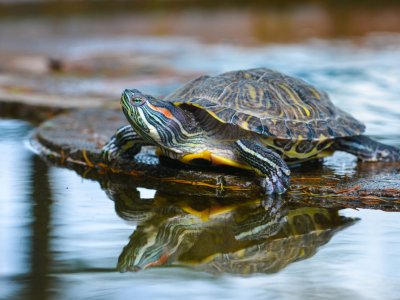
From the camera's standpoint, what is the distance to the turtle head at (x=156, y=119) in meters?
4.43

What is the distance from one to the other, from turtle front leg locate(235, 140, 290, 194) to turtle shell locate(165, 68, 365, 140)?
0.10m

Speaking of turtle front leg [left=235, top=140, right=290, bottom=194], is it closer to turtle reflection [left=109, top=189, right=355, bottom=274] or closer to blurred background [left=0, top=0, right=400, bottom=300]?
turtle reflection [left=109, top=189, right=355, bottom=274]

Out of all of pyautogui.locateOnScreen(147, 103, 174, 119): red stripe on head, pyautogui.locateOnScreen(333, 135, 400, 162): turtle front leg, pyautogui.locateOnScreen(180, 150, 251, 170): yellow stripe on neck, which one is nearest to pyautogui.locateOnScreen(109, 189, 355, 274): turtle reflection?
pyautogui.locateOnScreen(180, 150, 251, 170): yellow stripe on neck

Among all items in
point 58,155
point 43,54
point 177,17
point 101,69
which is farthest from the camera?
point 177,17

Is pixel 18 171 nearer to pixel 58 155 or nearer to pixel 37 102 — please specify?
pixel 58 155

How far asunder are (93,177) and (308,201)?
1.42 m

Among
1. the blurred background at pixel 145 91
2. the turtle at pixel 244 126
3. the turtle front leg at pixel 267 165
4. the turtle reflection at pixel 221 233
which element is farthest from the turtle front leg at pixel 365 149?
the turtle reflection at pixel 221 233

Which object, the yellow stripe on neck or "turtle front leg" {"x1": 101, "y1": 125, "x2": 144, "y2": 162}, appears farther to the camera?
"turtle front leg" {"x1": 101, "y1": 125, "x2": 144, "y2": 162}

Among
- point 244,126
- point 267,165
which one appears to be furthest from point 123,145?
point 267,165

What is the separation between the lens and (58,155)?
18.0 feet

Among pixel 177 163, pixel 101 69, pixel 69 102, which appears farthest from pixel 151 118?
pixel 101 69

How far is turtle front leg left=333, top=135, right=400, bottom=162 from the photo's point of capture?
5.07 meters

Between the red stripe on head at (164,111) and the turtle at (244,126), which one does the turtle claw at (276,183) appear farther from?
the red stripe on head at (164,111)

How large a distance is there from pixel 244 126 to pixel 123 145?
0.85 meters
